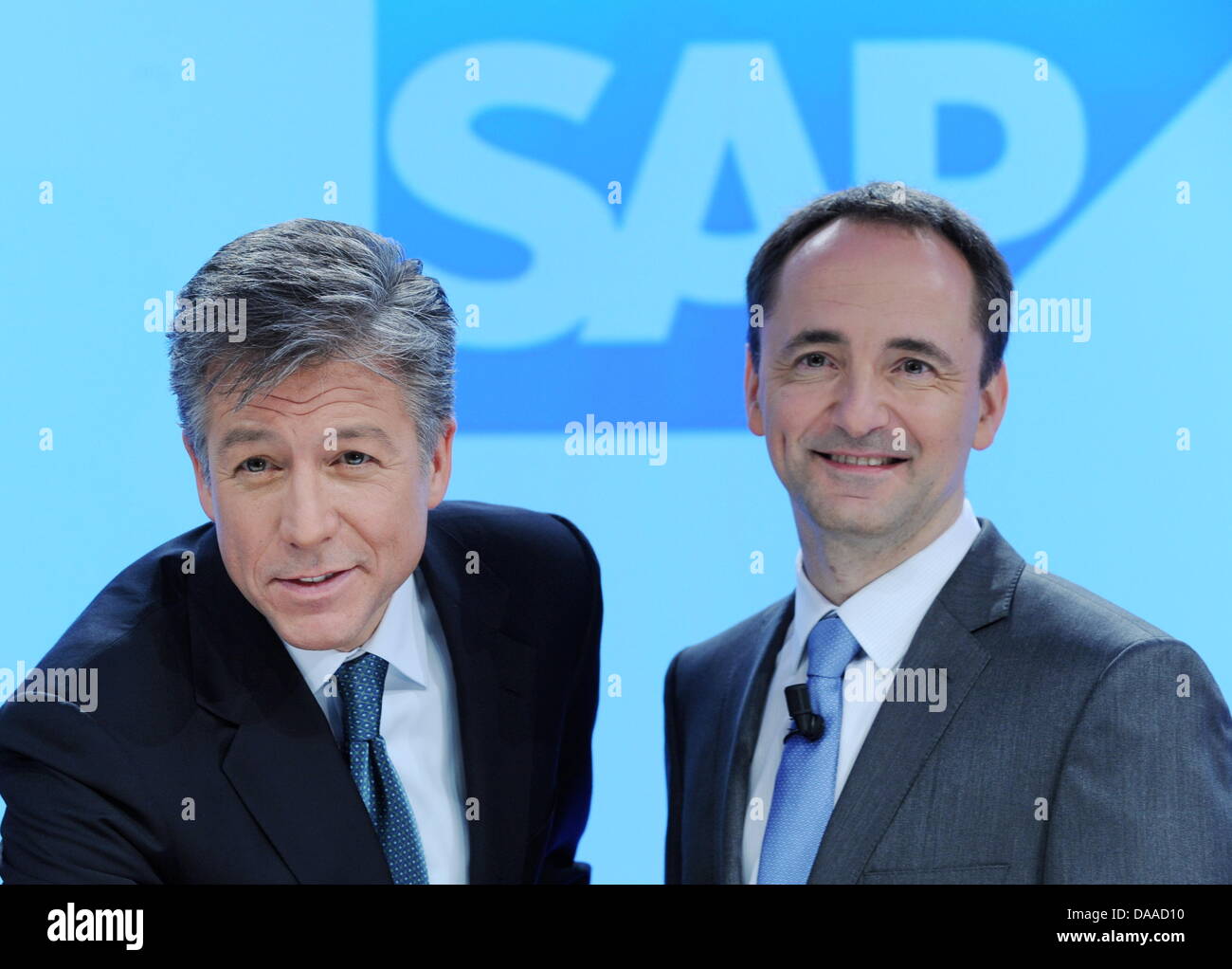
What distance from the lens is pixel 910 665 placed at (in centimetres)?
227

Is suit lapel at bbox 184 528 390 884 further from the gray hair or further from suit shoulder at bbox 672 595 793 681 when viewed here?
suit shoulder at bbox 672 595 793 681

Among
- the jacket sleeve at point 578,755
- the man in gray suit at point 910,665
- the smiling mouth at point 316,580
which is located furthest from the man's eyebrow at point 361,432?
the man in gray suit at point 910,665

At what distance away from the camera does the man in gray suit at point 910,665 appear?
2113 mm

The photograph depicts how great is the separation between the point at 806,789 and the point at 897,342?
0.80 m

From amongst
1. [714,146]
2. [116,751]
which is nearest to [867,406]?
[714,146]

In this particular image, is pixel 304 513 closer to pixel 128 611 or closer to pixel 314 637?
pixel 314 637

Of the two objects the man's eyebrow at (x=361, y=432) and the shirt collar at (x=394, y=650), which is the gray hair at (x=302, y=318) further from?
the shirt collar at (x=394, y=650)

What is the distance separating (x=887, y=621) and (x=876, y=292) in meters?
0.59

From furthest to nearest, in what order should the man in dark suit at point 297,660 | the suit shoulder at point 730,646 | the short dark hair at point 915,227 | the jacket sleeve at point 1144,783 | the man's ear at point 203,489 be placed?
the suit shoulder at point 730,646 < the short dark hair at point 915,227 < the man's ear at point 203,489 < the man in dark suit at point 297,660 < the jacket sleeve at point 1144,783

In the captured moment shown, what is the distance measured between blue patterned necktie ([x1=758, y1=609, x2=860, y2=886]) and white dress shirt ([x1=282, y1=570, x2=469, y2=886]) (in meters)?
0.56

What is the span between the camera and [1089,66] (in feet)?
9.80

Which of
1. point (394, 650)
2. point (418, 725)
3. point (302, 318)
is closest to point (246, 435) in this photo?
point (302, 318)

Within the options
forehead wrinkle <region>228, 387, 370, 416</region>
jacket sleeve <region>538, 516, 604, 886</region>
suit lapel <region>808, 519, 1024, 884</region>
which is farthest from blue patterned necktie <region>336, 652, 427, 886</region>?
suit lapel <region>808, 519, 1024, 884</region>

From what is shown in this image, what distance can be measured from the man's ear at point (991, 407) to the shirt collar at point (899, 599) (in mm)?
210
